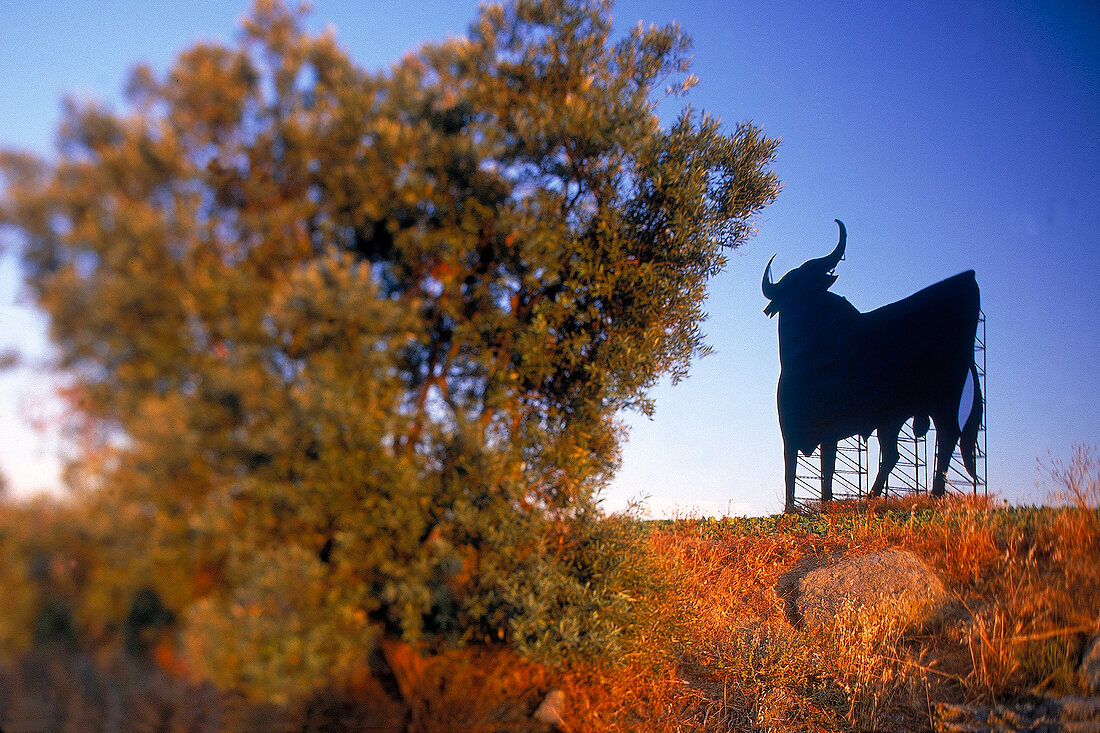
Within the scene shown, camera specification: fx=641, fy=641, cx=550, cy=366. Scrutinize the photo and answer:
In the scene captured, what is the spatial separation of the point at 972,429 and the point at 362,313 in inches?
615

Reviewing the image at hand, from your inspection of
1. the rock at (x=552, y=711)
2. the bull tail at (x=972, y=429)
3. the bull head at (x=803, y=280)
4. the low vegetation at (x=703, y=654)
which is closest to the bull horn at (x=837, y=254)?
the bull head at (x=803, y=280)

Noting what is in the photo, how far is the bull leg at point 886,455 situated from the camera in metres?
16.7

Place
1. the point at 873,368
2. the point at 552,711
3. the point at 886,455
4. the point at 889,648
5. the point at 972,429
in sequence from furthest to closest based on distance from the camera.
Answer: the point at 873,368 < the point at 886,455 < the point at 972,429 < the point at 889,648 < the point at 552,711

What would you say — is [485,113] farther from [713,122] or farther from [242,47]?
[713,122]

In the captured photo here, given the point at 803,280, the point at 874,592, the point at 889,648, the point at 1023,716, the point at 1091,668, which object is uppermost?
the point at 803,280

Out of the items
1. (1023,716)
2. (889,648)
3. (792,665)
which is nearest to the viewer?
(1023,716)

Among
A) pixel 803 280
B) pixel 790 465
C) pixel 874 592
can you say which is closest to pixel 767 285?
pixel 803 280

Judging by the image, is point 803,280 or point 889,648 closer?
point 889,648

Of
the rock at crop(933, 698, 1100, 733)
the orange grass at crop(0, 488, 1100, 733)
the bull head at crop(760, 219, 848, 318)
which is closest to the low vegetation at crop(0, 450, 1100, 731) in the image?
the orange grass at crop(0, 488, 1100, 733)

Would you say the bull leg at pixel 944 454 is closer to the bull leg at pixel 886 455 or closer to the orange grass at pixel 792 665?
the bull leg at pixel 886 455

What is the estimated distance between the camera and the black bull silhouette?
1568cm

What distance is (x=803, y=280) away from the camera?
19.5m

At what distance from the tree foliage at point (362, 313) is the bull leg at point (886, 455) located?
11630mm

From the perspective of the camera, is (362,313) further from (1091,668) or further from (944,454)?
(944,454)
